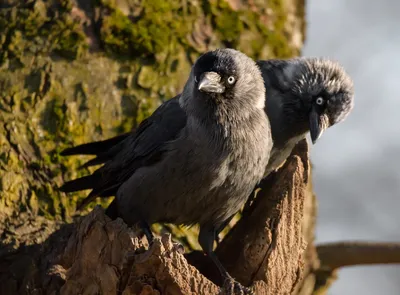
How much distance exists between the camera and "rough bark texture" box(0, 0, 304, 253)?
5.63m

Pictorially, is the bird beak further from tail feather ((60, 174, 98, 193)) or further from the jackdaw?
tail feather ((60, 174, 98, 193))

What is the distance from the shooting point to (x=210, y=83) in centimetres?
511

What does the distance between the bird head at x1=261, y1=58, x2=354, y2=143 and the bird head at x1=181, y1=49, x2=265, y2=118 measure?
65cm

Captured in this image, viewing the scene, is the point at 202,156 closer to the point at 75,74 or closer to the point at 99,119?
the point at 99,119

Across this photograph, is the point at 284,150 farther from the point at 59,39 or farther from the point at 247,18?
the point at 59,39

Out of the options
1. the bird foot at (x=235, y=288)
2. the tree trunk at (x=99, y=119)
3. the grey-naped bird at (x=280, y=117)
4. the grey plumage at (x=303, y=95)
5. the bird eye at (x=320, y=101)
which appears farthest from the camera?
the bird eye at (x=320, y=101)

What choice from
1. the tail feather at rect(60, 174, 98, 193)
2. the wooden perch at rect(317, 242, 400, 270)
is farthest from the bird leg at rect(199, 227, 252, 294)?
the wooden perch at rect(317, 242, 400, 270)

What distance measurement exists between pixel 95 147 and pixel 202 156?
90cm

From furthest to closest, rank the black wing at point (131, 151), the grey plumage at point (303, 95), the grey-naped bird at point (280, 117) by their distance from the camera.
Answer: the grey plumage at point (303, 95), the grey-naped bird at point (280, 117), the black wing at point (131, 151)

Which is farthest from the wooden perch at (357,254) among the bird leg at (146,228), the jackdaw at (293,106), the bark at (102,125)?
the bird leg at (146,228)

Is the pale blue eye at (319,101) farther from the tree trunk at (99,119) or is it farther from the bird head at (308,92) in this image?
the tree trunk at (99,119)

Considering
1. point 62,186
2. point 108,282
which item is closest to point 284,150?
point 62,186

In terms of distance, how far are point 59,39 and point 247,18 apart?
1.50 meters

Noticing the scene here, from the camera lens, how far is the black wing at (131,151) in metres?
5.36
